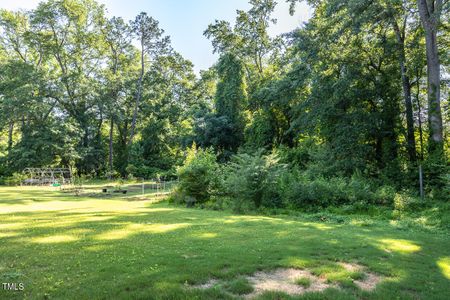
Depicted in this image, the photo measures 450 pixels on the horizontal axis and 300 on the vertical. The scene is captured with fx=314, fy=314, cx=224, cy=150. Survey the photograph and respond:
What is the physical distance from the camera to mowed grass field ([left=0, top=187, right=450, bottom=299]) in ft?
12.5

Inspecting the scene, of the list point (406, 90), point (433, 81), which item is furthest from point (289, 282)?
point (406, 90)

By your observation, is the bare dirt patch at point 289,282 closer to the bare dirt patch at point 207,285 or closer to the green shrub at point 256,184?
the bare dirt patch at point 207,285

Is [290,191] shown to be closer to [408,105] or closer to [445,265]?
[445,265]

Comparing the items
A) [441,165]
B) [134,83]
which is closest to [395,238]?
[441,165]

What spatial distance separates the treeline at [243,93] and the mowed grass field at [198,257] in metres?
6.30

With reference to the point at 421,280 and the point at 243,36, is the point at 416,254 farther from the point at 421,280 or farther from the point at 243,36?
the point at 243,36

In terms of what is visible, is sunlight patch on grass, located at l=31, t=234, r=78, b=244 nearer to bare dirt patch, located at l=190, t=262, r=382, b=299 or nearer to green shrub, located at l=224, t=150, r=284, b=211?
bare dirt patch, located at l=190, t=262, r=382, b=299

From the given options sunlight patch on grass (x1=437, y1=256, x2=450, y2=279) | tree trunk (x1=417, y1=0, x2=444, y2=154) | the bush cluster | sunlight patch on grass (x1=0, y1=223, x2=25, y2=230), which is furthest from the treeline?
sunlight patch on grass (x1=0, y1=223, x2=25, y2=230)

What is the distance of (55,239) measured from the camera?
20.6 ft

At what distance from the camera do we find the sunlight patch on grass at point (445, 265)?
16.0ft

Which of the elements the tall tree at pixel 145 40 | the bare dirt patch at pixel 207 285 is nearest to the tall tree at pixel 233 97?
the tall tree at pixel 145 40

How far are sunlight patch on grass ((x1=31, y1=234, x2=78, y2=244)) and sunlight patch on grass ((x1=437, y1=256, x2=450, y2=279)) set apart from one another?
21.5ft

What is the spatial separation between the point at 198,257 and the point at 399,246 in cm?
417

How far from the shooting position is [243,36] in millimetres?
31875
